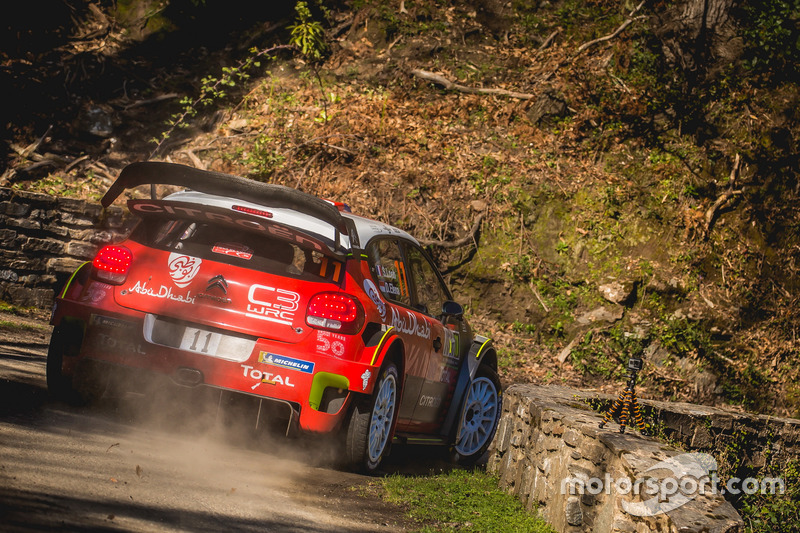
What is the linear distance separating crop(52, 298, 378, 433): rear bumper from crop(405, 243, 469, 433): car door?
141 cm

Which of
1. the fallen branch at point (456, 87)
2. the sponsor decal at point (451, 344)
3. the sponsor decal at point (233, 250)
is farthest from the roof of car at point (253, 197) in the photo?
the fallen branch at point (456, 87)

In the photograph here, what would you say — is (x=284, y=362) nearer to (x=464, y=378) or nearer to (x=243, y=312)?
(x=243, y=312)

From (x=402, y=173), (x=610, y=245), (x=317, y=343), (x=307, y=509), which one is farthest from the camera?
(x=402, y=173)

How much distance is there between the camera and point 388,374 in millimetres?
5922

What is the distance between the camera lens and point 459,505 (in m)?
5.58

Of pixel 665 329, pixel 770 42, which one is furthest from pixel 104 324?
pixel 770 42

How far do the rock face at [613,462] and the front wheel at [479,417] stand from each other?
756 millimetres

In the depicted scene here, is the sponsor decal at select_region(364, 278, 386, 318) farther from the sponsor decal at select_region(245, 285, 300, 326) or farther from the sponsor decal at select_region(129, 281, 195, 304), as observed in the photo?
the sponsor decal at select_region(129, 281, 195, 304)

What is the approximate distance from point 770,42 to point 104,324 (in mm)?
14414

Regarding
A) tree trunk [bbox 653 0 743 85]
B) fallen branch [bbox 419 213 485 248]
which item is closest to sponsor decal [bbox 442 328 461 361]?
fallen branch [bbox 419 213 485 248]

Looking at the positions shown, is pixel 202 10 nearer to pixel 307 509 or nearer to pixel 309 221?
pixel 309 221

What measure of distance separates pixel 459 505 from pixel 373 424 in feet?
2.69

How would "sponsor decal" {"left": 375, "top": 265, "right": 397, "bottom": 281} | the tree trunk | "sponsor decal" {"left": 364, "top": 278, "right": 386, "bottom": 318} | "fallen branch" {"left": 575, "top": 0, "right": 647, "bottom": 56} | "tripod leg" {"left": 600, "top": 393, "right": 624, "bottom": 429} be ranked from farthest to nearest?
"fallen branch" {"left": 575, "top": 0, "right": 647, "bottom": 56} < the tree trunk < "sponsor decal" {"left": 375, "top": 265, "right": 397, "bottom": 281} < "sponsor decal" {"left": 364, "top": 278, "right": 386, "bottom": 318} < "tripod leg" {"left": 600, "top": 393, "right": 624, "bottom": 429}

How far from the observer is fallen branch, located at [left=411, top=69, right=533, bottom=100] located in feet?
53.2
